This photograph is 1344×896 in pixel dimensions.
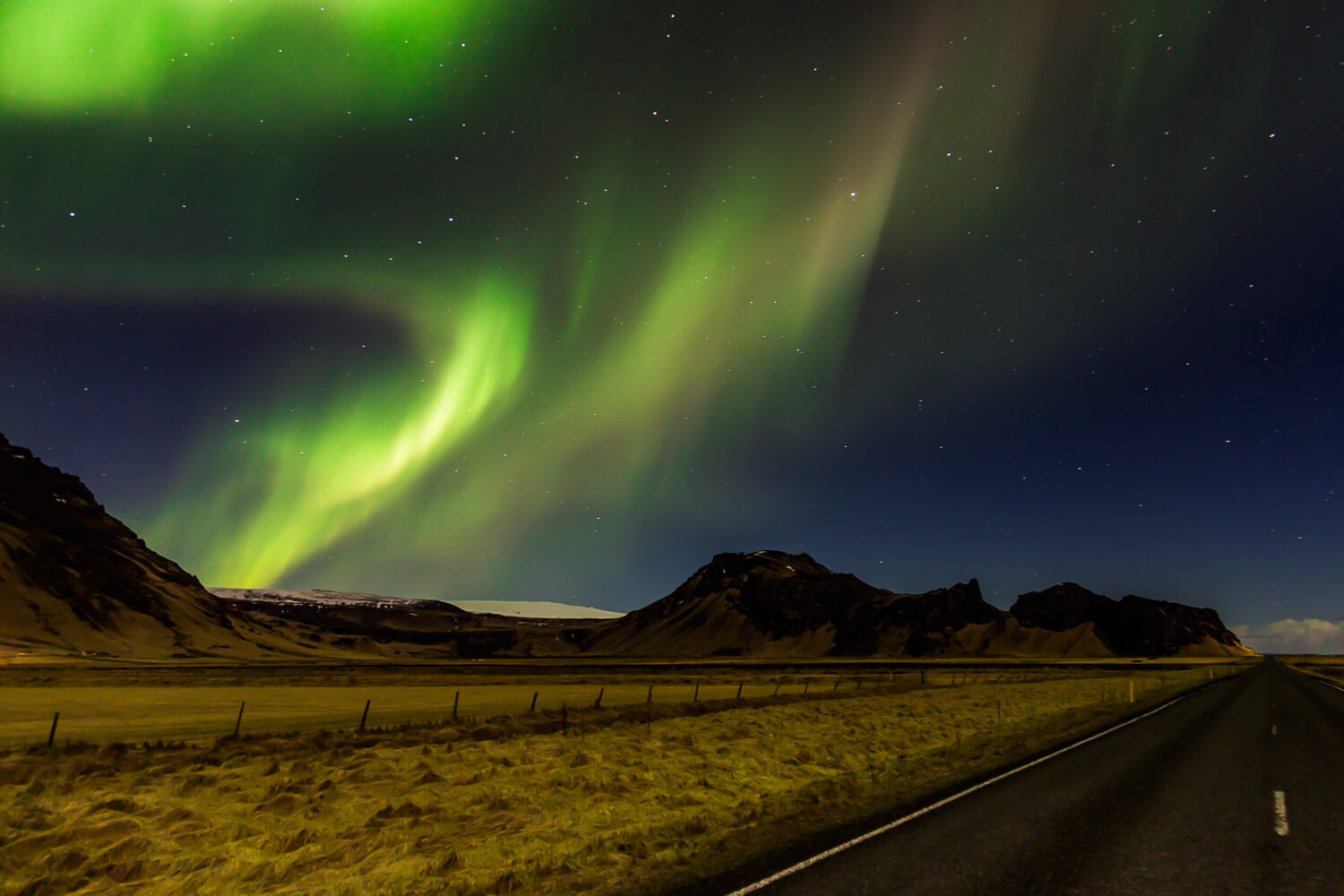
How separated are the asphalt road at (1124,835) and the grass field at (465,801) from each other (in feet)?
5.30

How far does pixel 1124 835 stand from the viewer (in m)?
9.86

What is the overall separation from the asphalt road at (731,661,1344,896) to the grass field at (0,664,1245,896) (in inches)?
63.7

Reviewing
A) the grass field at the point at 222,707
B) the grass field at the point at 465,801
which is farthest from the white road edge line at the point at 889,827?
the grass field at the point at 222,707

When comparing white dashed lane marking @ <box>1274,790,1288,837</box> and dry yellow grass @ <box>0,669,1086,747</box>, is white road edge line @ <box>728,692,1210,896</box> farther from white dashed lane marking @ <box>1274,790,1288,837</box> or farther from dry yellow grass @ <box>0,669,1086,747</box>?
dry yellow grass @ <box>0,669,1086,747</box>

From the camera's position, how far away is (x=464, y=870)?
Result: 10.1 meters

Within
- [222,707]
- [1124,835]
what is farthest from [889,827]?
[222,707]

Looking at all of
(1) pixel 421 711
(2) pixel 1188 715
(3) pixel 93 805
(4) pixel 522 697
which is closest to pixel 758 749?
(3) pixel 93 805

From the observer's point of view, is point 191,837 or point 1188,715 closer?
point 191,837

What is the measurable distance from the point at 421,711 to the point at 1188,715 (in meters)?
39.6

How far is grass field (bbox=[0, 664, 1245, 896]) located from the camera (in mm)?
10297

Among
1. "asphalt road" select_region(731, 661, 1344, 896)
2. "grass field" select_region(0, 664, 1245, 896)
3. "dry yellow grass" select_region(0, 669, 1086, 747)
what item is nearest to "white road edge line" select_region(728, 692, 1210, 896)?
"asphalt road" select_region(731, 661, 1344, 896)

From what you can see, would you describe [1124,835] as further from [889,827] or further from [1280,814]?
[1280,814]

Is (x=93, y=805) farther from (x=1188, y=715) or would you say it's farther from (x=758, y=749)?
(x=1188, y=715)

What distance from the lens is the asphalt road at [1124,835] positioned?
786cm
